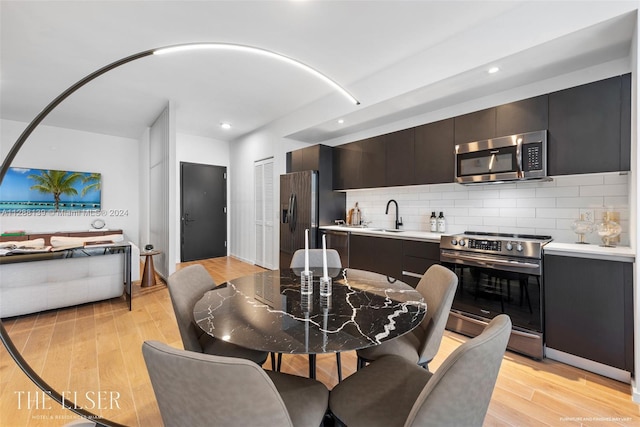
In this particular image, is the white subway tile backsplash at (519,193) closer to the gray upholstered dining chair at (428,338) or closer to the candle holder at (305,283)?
the gray upholstered dining chair at (428,338)

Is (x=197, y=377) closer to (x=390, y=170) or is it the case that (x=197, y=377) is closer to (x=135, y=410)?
(x=135, y=410)

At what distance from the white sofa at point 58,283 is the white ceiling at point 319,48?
2172 millimetres

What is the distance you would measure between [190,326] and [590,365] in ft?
8.96

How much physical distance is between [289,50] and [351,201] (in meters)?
2.37

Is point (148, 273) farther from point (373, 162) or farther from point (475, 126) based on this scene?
point (475, 126)

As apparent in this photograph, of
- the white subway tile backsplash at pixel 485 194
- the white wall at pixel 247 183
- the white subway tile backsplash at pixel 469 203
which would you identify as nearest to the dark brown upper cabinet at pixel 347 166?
the white wall at pixel 247 183

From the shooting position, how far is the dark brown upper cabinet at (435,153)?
296 centimetres

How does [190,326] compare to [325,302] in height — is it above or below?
below

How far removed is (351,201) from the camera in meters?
4.49

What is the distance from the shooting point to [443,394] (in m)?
0.78

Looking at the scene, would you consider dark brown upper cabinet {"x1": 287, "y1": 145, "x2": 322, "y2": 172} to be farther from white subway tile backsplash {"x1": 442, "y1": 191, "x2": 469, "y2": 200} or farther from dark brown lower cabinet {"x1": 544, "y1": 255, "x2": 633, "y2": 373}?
dark brown lower cabinet {"x1": 544, "y1": 255, "x2": 633, "y2": 373}

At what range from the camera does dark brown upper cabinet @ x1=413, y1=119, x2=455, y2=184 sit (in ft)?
9.71

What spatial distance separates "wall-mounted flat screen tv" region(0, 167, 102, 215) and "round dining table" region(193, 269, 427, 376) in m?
5.52

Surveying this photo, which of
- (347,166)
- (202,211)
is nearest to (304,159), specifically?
(347,166)
